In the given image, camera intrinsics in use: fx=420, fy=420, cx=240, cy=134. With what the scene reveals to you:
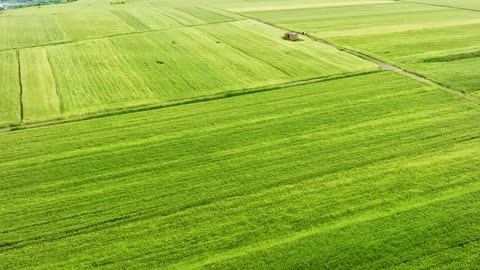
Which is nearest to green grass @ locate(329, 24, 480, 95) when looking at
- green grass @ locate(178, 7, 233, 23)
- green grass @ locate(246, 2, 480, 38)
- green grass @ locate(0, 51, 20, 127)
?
green grass @ locate(246, 2, 480, 38)

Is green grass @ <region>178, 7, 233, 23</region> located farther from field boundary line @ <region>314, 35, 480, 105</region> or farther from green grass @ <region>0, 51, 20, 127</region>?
green grass @ <region>0, 51, 20, 127</region>

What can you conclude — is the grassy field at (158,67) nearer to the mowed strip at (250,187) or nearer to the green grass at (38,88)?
the green grass at (38,88)

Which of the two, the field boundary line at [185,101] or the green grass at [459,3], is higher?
the green grass at [459,3]

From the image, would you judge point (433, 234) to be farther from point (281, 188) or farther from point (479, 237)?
point (281, 188)

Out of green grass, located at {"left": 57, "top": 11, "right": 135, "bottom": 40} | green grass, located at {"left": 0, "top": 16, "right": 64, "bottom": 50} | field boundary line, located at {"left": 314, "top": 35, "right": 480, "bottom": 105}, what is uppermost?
field boundary line, located at {"left": 314, "top": 35, "right": 480, "bottom": 105}

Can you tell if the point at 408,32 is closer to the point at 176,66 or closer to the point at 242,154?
the point at 176,66

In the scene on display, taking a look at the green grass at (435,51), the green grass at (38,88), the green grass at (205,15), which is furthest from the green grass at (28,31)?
the green grass at (435,51)

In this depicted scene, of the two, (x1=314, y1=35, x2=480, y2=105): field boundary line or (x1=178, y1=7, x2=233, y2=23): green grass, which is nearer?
(x1=314, y1=35, x2=480, y2=105): field boundary line
